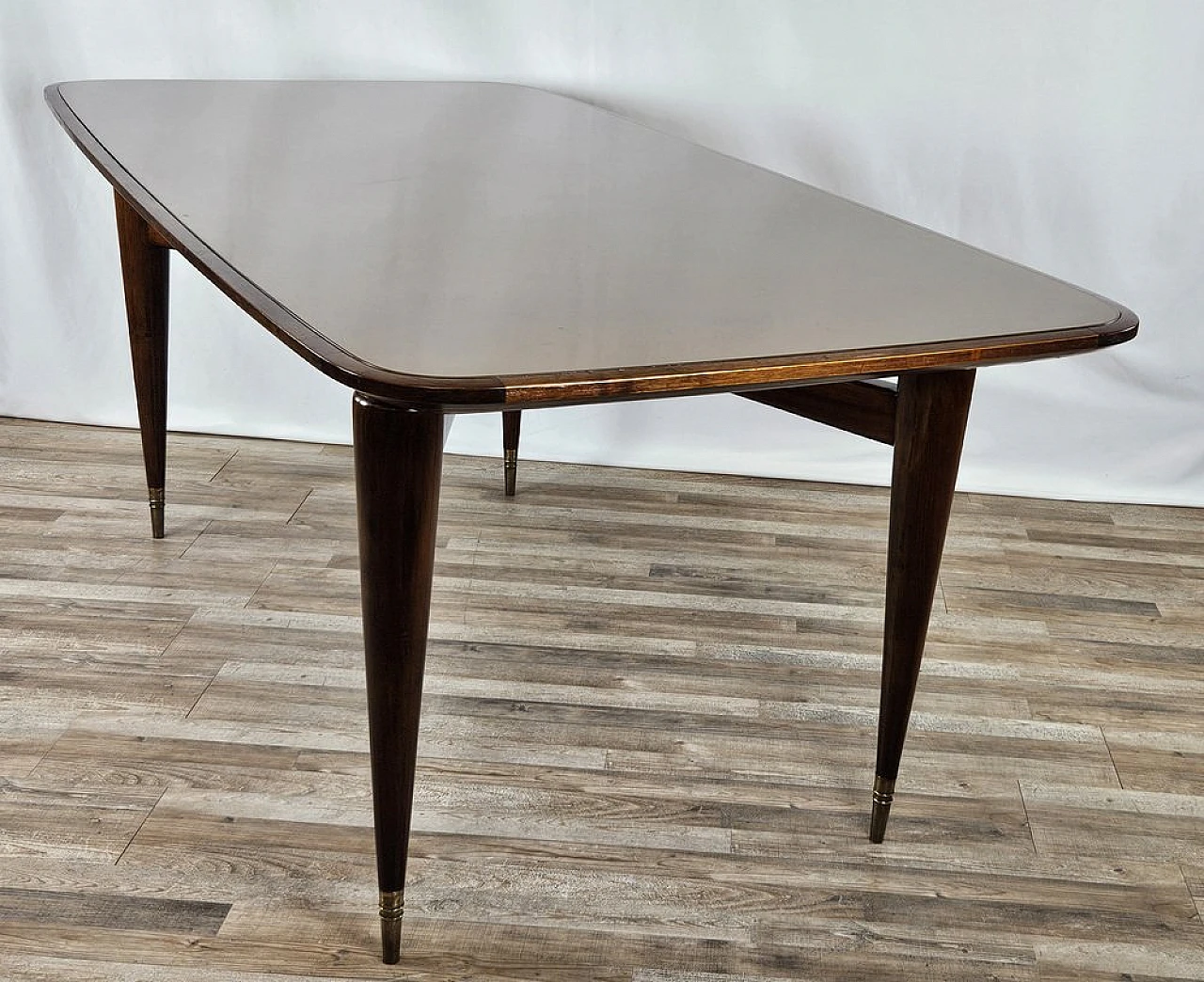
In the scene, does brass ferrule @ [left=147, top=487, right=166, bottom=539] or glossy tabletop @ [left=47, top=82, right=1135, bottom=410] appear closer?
glossy tabletop @ [left=47, top=82, right=1135, bottom=410]

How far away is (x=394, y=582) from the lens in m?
1.15

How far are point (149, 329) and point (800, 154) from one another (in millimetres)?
1225

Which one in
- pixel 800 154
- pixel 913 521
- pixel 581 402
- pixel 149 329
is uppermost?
pixel 581 402

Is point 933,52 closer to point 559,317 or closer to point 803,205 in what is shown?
point 803,205

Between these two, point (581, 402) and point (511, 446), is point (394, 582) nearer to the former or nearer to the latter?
point (581, 402)

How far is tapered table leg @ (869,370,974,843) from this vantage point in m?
1.34

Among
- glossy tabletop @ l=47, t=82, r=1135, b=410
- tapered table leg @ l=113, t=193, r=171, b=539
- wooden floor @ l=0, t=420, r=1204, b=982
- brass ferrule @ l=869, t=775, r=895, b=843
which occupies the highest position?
glossy tabletop @ l=47, t=82, r=1135, b=410

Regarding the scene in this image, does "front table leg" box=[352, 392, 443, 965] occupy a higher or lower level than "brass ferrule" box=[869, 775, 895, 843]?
→ higher

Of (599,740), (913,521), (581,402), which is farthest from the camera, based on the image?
(599,740)

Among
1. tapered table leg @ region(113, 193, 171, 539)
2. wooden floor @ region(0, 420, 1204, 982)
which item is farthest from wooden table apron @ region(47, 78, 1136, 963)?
tapered table leg @ region(113, 193, 171, 539)

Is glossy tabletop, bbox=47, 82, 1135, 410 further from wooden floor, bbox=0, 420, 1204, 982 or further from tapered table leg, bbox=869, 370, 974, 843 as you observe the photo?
wooden floor, bbox=0, 420, 1204, 982

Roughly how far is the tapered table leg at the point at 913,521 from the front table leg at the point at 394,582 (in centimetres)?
51

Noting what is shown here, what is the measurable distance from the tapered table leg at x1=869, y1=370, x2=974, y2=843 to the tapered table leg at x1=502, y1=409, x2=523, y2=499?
1.06 metres

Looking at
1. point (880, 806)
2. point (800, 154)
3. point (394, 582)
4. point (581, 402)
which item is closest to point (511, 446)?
point (800, 154)
